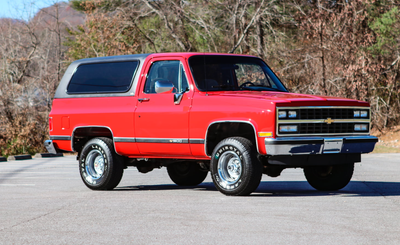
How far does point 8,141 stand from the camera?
24.4 m

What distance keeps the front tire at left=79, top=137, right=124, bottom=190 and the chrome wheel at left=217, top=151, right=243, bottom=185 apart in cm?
212

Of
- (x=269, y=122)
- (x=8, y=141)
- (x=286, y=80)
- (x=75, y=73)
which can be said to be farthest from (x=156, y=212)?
(x=286, y=80)

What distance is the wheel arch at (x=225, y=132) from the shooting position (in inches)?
359

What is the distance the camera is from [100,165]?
34.7 ft

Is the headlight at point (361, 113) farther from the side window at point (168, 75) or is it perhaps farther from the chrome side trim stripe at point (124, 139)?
the chrome side trim stripe at point (124, 139)

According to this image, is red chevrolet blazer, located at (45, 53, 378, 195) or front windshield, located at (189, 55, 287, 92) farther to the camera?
front windshield, located at (189, 55, 287, 92)

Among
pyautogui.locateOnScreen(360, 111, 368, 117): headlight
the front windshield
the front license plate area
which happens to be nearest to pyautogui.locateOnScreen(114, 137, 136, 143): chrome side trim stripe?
the front windshield

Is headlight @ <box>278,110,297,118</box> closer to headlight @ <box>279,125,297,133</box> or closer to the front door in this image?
headlight @ <box>279,125,297,133</box>

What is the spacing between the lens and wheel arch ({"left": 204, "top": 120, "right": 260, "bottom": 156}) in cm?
912

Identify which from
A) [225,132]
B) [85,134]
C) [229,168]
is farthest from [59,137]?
[229,168]

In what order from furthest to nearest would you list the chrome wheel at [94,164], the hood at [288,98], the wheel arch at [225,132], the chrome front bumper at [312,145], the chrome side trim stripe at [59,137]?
the chrome side trim stripe at [59,137]
the chrome wheel at [94,164]
the wheel arch at [225,132]
the hood at [288,98]
the chrome front bumper at [312,145]

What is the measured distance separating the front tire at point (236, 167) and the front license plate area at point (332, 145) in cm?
96

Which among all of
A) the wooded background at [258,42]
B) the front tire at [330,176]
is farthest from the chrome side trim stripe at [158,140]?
the wooded background at [258,42]

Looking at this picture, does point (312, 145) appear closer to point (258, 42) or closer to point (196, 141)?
point (196, 141)
